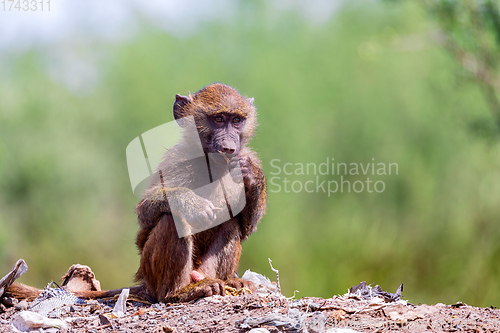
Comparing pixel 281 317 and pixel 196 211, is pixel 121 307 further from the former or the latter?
pixel 281 317

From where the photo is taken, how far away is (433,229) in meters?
16.8

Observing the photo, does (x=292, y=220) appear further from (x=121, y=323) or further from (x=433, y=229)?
(x=121, y=323)

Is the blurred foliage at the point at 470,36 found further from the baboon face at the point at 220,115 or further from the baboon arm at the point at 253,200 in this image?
the baboon arm at the point at 253,200

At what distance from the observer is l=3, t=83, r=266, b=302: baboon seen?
20.5 feet

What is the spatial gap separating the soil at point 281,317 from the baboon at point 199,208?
410 mm

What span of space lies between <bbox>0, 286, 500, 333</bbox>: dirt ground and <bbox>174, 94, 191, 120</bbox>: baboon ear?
2584 mm

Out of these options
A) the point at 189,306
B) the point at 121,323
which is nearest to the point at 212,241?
the point at 189,306

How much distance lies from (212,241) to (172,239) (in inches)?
26.8

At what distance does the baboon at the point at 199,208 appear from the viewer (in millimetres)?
6242

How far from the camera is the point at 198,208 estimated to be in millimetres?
6262

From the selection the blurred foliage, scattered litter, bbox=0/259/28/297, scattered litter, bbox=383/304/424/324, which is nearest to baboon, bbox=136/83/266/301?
scattered litter, bbox=0/259/28/297

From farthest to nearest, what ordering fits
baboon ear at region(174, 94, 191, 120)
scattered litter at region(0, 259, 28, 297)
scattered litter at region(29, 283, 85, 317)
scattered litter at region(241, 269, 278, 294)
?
baboon ear at region(174, 94, 191, 120) → scattered litter at region(241, 269, 278, 294) → scattered litter at region(0, 259, 28, 297) → scattered litter at region(29, 283, 85, 317)

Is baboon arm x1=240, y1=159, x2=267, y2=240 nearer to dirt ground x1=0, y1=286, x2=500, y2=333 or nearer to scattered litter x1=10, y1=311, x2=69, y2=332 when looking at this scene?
dirt ground x1=0, y1=286, x2=500, y2=333

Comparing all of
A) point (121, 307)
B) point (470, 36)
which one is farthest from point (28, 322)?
point (470, 36)
